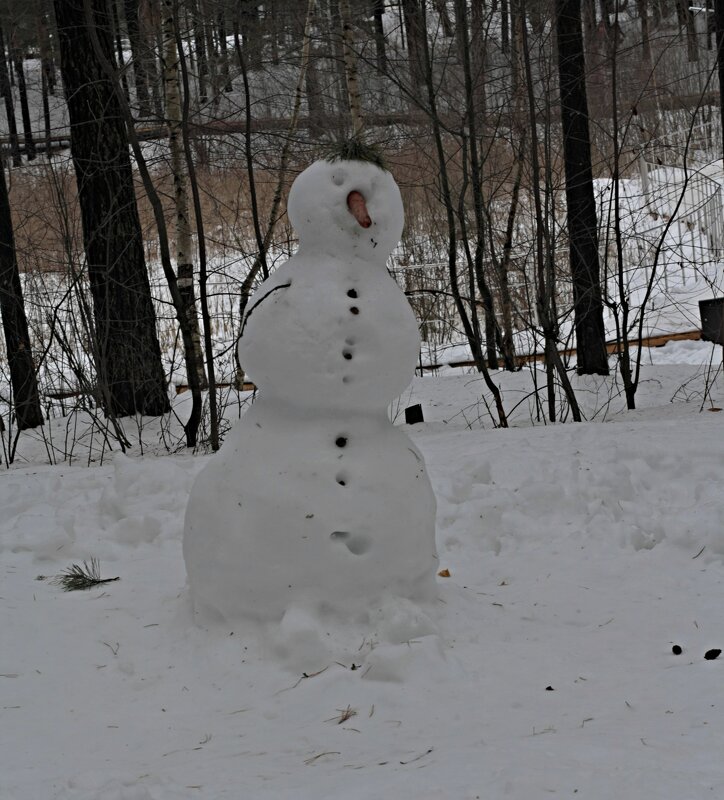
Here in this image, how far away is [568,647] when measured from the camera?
3.43 meters

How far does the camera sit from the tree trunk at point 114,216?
8969mm

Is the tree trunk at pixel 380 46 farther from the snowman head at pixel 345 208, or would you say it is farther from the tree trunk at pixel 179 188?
the snowman head at pixel 345 208

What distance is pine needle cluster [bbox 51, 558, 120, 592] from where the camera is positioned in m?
4.21

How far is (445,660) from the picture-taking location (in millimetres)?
3191

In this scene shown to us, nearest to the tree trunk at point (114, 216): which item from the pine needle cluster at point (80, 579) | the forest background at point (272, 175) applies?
the forest background at point (272, 175)

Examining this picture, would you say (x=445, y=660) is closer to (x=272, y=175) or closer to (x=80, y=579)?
(x=80, y=579)

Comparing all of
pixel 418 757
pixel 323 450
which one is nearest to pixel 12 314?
pixel 323 450

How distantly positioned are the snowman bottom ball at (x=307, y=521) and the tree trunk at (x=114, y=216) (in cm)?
554

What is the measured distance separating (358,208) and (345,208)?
0.06 m

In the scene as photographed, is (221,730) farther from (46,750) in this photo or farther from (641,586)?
(641,586)

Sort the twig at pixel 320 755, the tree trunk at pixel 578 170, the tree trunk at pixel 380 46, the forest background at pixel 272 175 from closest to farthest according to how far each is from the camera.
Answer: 1. the twig at pixel 320 755
2. the forest background at pixel 272 175
3. the tree trunk at pixel 380 46
4. the tree trunk at pixel 578 170

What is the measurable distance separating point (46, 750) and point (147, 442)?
588 cm

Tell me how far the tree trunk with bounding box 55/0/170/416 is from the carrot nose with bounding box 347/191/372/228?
5681 mm

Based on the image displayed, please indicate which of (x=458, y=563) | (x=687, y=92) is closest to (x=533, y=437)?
(x=458, y=563)
